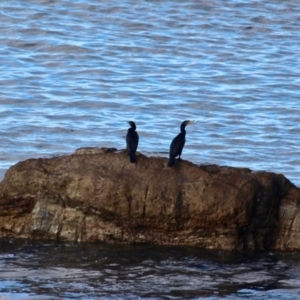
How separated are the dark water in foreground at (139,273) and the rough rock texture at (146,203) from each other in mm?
164

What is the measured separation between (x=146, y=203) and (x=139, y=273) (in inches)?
36.2

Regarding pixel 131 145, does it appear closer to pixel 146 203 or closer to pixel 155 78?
pixel 146 203

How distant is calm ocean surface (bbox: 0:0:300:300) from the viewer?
904 centimetres

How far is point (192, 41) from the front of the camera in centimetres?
2752

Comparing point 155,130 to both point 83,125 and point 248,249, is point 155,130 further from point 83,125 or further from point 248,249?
point 248,249

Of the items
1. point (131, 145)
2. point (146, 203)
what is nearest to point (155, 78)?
point (131, 145)

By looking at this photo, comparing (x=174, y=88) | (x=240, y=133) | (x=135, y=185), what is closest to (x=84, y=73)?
(x=174, y=88)

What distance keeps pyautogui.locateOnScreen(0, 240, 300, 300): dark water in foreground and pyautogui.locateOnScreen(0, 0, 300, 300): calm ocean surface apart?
1.0 inches

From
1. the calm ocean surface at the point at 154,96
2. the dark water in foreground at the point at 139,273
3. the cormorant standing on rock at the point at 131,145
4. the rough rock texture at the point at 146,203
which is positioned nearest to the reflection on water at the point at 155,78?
the calm ocean surface at the point at 154,96

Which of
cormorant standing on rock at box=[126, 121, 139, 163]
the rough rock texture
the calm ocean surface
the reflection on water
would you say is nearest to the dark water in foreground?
the calm ocean surface

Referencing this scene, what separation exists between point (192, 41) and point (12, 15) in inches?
225

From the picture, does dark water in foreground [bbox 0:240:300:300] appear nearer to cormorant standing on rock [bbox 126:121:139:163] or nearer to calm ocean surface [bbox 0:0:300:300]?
calm ocean surface [bbox 0:0:300:300]

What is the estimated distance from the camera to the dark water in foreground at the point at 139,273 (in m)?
8.47

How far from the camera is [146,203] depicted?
985cm
